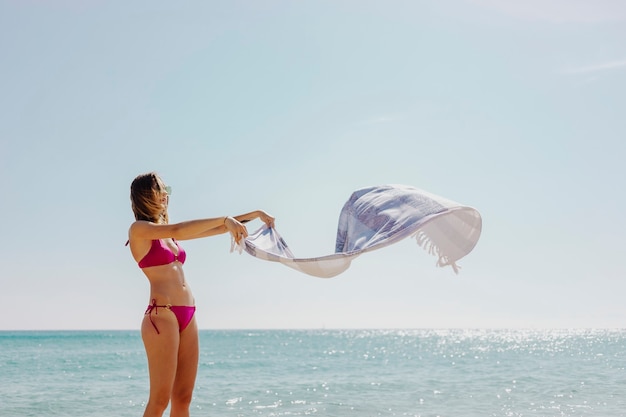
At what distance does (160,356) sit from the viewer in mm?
4016

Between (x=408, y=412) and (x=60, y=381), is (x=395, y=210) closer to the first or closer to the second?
(x=408, y=412)

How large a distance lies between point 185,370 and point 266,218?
3.52 ft

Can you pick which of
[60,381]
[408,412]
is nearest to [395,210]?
[408,412]

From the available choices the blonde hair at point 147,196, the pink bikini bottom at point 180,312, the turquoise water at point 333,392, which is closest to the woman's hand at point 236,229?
the blonde hair at point 147,196

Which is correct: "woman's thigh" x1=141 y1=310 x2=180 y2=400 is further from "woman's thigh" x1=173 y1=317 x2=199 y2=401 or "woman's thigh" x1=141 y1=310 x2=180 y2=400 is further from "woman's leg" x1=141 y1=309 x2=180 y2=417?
"woman's thigh" x1=173 y1=317 x2=199 y2=401

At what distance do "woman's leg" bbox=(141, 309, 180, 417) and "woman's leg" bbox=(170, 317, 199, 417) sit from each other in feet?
0.51

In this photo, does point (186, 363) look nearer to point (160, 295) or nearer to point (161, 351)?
point (161, 351)

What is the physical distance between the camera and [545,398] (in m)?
14.8

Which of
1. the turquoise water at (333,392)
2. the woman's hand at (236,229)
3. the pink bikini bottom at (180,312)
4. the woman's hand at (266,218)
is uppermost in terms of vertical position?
the woman's hand at (266,218)

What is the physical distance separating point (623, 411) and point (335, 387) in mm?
7719

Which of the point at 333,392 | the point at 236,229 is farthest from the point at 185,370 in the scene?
the point at 333,392

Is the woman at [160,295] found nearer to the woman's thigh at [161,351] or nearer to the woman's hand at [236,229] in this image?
the woman's thigh at [161,351]

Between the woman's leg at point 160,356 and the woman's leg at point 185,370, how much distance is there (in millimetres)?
155

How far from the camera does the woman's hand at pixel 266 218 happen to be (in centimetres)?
454
